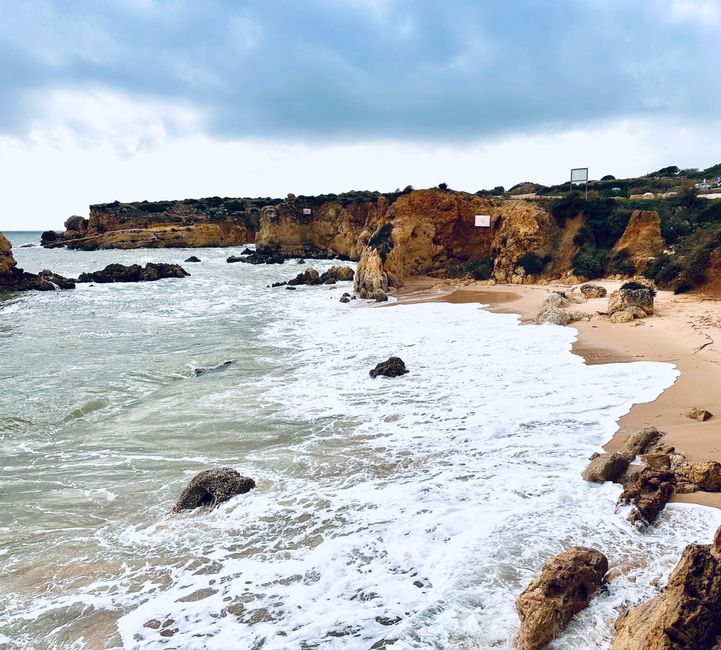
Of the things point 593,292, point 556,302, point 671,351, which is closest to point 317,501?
point 671,351

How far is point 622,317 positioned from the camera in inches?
507

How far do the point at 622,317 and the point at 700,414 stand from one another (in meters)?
7.16

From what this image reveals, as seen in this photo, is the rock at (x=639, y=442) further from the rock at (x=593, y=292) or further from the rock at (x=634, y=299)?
the rock at (x=593, y=292)

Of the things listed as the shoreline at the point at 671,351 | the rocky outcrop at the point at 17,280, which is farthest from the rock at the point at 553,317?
the rocky outcrop at the point at 17,280

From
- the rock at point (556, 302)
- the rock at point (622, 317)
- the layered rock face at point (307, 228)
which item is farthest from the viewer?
the layered rock face at point (307, 228)

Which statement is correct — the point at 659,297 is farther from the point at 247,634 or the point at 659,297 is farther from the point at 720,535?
the point at 247,634

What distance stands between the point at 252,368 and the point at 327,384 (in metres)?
2.39

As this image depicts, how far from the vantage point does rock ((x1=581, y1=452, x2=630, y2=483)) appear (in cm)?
511

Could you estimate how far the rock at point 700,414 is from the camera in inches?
246

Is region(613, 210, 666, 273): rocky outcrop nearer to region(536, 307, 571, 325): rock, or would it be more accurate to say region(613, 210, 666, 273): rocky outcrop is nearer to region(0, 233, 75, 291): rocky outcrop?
region(536, 307, 571, 325): rock

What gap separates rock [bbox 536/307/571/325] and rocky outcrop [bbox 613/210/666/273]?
825 centimetres

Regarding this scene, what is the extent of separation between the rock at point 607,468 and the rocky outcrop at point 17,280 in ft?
103

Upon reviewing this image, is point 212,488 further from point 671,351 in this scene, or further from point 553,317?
point 553,317

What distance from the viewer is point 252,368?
11242 millimetres
